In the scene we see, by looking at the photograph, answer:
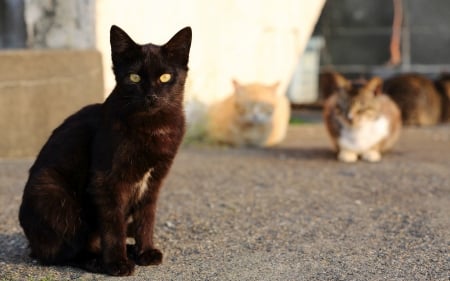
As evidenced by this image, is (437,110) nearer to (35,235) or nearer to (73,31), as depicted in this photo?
(73,31)

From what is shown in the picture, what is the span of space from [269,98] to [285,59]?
1301mm

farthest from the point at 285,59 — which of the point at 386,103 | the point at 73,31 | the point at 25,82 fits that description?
the point at 25,82

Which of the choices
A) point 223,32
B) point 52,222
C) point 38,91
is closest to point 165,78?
point 52,222

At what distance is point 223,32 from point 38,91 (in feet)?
8.42

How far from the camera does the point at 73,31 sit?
23.4ft

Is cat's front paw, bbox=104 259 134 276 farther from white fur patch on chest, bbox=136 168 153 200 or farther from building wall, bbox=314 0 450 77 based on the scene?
building wall, bbox=314 0 450 77

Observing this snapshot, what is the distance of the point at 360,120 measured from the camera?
6758 mm

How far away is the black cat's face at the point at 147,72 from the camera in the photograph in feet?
10.9

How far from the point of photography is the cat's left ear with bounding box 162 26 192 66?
3.44m

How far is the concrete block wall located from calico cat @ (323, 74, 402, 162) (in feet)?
8.03

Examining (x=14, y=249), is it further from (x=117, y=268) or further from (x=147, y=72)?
(x=147, y=72)

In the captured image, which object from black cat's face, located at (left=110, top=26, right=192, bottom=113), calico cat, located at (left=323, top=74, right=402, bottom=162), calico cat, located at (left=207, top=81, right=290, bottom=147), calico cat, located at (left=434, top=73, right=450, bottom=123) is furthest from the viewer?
calico cat, located at (left=434, top=73, right=450, bottom=123)

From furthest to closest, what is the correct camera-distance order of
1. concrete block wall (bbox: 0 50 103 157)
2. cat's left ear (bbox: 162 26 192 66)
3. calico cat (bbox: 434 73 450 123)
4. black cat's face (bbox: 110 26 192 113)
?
calico cat (bbox: 434 73 450 123)
concrete block wall (bbox: 0 50 103 157)
cat's left ear (bbox: 162 26 192 66)
black cat's face (bbox: 110 26 192 113)

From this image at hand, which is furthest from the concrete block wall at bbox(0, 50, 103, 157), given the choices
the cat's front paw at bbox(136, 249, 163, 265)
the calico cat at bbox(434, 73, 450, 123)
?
the calico cat at bbox(434, 73, 450, 123)
